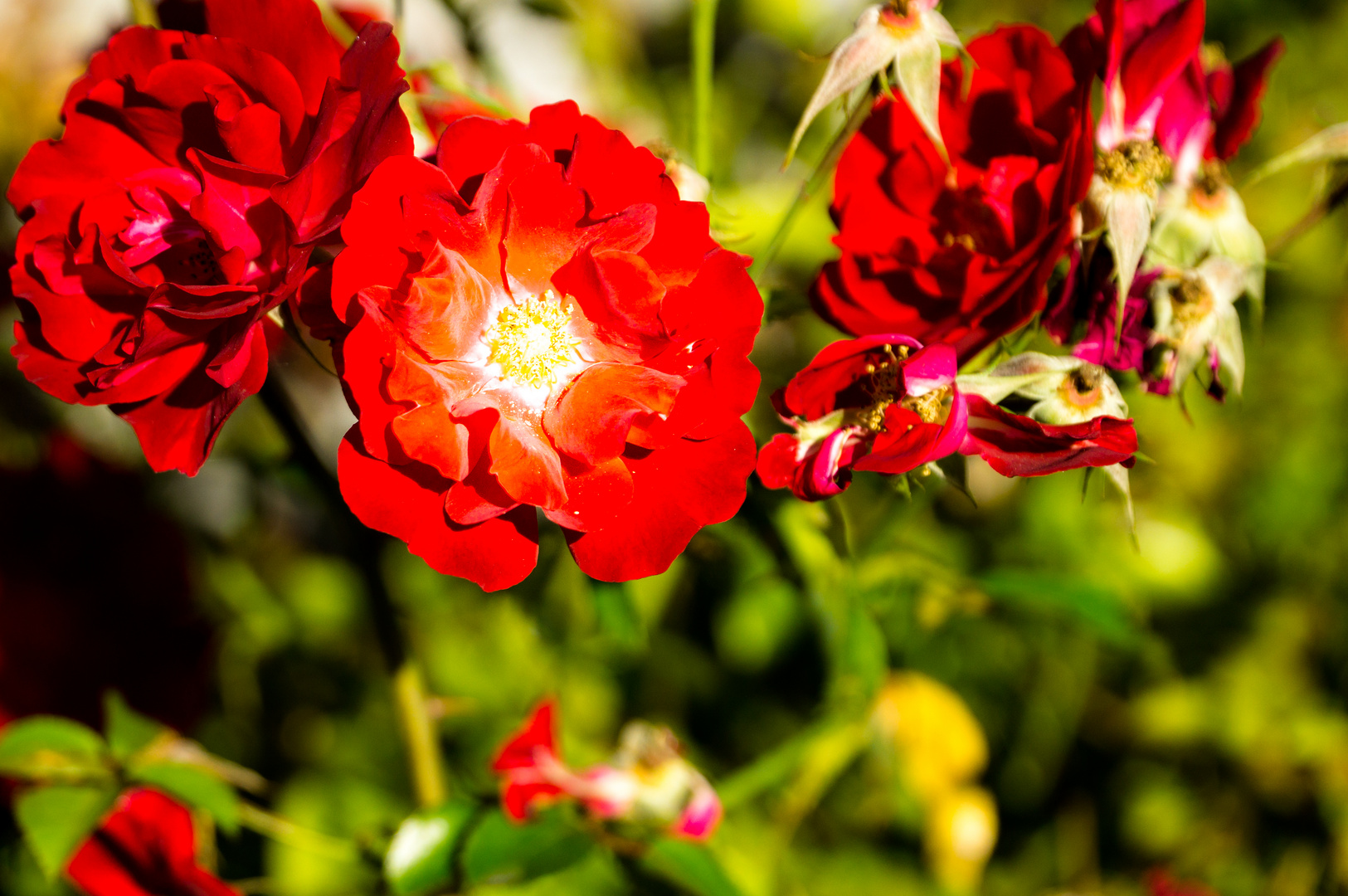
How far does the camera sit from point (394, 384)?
331 millimetres

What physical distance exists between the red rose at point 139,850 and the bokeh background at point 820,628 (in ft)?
0.31

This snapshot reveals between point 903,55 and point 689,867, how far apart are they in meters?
0.41

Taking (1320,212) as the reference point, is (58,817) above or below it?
below

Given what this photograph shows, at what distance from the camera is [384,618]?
55 cm

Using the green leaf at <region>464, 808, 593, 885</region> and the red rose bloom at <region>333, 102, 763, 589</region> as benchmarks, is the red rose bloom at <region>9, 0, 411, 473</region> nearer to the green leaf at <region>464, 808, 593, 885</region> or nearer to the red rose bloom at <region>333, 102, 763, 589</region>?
the red rose bloom at <region>333, 102, 763, 589</region>

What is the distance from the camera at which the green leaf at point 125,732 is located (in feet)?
1.82

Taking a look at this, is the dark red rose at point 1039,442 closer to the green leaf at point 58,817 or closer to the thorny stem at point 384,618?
the thorny stem at point 384,618

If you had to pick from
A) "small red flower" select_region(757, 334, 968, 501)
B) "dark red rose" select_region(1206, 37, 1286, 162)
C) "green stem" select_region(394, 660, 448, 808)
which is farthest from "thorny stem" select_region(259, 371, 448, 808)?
"dark red rose" select_region(1206, 37, 1286, 162)

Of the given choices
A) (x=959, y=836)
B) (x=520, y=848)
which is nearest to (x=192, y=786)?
(x=520, y=848)

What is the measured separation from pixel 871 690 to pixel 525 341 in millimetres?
307

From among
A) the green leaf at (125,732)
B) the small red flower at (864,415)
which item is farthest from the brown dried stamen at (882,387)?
the green leaf at (125,732)

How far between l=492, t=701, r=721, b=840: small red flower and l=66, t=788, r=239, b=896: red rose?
0.61ft

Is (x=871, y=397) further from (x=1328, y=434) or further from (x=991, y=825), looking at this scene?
(x=1328, y=434)

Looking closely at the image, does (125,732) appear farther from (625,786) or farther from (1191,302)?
(1191,302)
